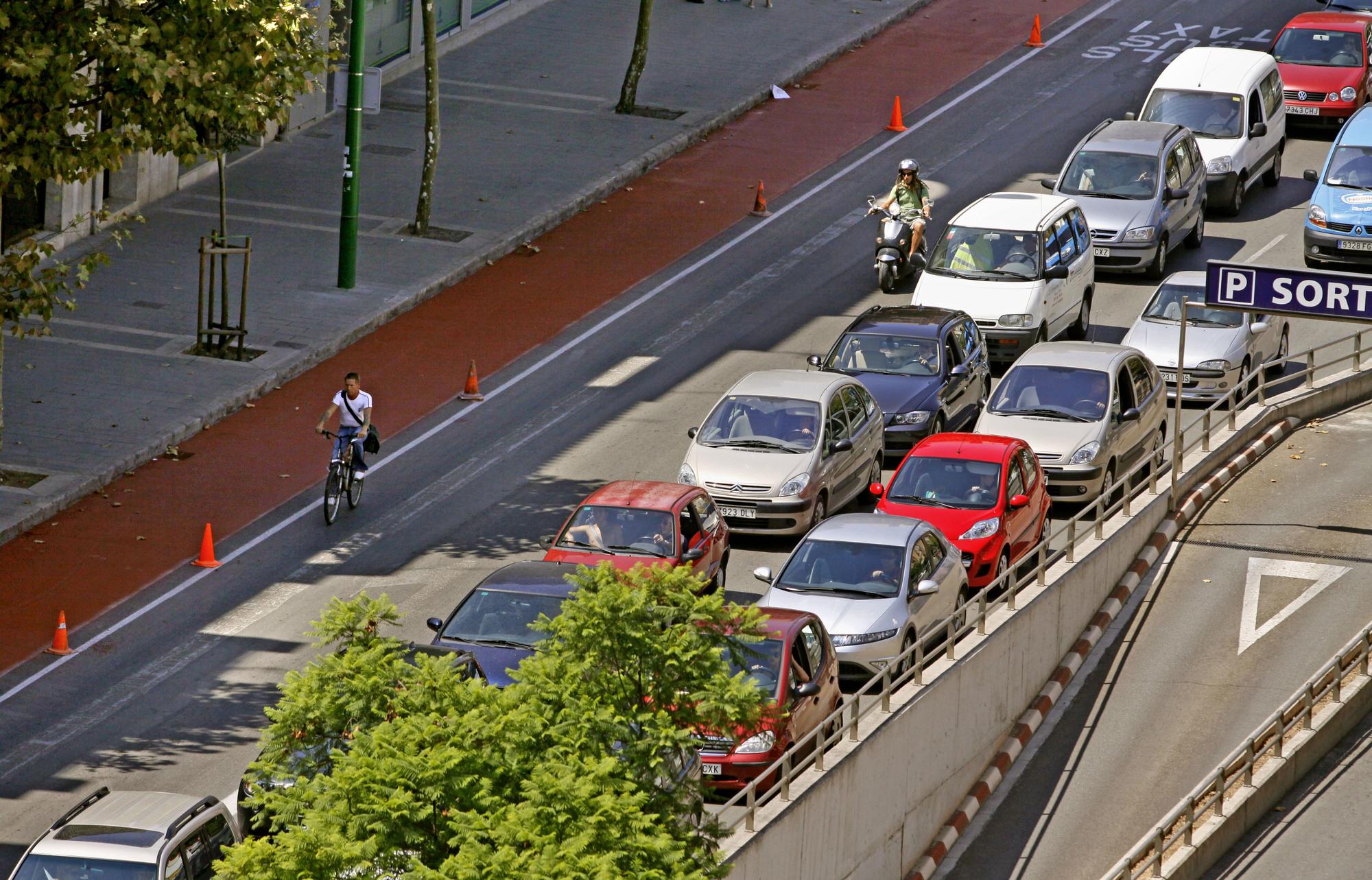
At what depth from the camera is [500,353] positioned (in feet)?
97.0

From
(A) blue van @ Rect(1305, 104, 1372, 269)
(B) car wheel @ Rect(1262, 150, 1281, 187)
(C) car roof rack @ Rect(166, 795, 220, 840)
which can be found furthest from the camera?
(B) car wheel @ Rect(1262, 150, 1281, 187)

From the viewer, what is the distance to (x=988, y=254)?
2902 centimetres

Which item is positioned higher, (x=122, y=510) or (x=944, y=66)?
(x=944, y=66)

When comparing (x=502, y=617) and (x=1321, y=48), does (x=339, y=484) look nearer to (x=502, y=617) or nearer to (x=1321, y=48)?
(x=502, y=617)

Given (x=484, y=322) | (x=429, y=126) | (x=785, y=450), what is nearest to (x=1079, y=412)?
(x=785, y=450)

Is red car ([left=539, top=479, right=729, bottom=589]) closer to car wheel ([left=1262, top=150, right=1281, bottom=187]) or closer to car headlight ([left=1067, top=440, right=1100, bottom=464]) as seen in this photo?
car headlight ([left=1067, top=440, right=1100, bottom=464])

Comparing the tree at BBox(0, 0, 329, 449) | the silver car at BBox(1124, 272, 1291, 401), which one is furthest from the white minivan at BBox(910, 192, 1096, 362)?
the tree at BBox(0, 0, 329, 449)

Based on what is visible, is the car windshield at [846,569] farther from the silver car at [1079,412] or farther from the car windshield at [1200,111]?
the car windshield at [1200,111]

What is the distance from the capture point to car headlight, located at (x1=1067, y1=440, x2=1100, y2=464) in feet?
79.6

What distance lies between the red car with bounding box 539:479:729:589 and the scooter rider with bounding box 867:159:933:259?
10.8 m

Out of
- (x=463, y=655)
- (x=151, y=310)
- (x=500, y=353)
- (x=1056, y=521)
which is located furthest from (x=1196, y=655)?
(x=151, y=310)

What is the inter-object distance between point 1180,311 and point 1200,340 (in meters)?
0.64

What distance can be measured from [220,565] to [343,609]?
35.5 feet

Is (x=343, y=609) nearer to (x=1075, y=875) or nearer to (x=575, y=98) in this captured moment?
(x=1075, y=875)
